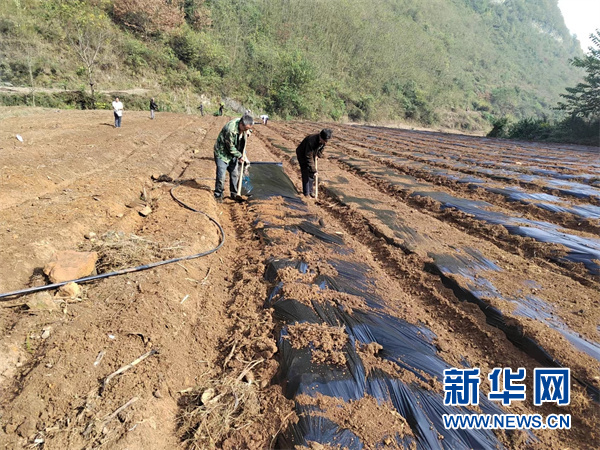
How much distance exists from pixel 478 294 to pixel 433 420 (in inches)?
70.1

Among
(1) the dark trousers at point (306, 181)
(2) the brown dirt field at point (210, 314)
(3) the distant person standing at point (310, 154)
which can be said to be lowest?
(2) the brown dirt field at point (210, 314)

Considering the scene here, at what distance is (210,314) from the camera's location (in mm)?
2832

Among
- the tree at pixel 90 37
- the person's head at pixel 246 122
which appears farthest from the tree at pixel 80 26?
the person's head at pixel 246 122

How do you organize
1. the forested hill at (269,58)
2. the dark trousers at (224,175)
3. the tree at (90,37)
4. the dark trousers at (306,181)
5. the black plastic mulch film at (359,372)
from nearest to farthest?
the black plastic mulch film at (359,372)
the dark trousers at (224,175)
the dark trousers at (306,181)
the forested hill at (269,58)
the tree at (90,37)

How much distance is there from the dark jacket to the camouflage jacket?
1341 millimetres

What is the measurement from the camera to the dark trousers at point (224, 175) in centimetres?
516

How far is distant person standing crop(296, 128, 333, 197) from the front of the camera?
5.73 meters

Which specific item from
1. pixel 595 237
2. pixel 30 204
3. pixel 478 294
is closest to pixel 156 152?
pixel 30 204

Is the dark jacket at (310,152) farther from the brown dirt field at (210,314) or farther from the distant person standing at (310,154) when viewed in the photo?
the brown dirt field at (210,314)

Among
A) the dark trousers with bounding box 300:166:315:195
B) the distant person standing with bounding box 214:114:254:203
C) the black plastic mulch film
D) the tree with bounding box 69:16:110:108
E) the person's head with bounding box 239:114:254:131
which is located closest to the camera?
the black plastic mulch film

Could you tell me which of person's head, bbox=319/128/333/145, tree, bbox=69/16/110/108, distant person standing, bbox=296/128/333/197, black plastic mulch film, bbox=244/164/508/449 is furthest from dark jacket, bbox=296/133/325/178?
tree, bbox=69/16/110/108

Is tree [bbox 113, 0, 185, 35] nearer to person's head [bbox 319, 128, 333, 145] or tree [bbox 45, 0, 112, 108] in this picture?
tree [bbox 45, 0, 112, 108]

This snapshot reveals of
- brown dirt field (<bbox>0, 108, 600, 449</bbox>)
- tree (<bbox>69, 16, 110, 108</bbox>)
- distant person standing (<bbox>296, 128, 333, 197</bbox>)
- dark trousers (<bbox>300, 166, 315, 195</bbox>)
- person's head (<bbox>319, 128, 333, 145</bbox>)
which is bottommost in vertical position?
brown dirt field (<bbox>0, 108, 600, 449</bbox>)

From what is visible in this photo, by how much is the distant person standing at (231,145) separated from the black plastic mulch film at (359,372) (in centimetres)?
241
